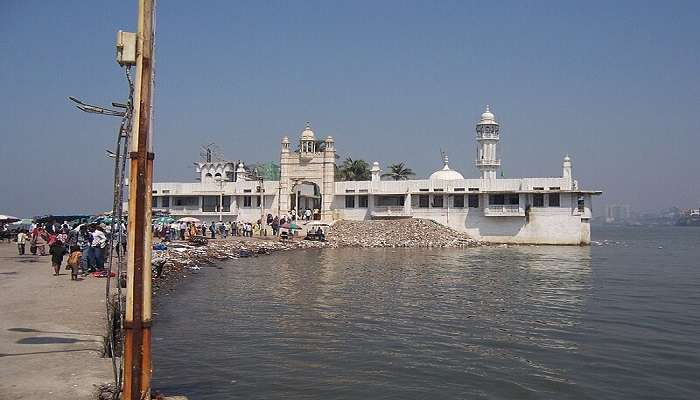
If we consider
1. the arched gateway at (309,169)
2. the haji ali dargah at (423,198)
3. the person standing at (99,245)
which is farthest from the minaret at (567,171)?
the person standing at (99,245)

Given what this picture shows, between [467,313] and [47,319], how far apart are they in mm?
10384

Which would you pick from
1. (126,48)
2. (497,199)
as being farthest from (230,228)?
(126,48)

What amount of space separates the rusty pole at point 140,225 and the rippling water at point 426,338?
2.43 metres

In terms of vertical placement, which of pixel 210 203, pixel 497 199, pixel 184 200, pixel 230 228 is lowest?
pixel 230 228

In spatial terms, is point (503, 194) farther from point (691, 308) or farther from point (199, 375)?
point (199, 375)

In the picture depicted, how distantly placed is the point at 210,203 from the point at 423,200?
2072cm

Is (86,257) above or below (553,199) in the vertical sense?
below

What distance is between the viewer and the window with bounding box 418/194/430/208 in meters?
52.0

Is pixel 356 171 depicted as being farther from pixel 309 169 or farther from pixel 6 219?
pixel 6 219

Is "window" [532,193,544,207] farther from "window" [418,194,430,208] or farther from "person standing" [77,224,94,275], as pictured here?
"person standing" [77,224,94,275]

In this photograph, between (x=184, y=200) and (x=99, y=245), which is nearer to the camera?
(x=99, y=245)

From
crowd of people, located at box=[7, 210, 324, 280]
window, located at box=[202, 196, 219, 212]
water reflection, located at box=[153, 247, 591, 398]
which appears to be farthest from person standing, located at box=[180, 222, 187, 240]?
water reflection, located at box=[153, 247, 591, 398]

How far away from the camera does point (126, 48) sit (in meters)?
6.63

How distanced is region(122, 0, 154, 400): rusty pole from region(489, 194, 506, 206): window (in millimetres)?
46160
